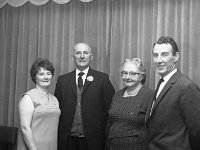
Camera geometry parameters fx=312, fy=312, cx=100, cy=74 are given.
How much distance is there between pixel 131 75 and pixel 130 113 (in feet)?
1.20

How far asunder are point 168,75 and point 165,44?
24cm

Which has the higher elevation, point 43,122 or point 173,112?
point 173,112

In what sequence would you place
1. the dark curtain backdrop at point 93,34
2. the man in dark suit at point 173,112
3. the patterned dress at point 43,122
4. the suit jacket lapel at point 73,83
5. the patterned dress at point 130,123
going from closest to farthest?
the man in dark suit at point 173,112 < the patterned dress at point 130,123 < the patterned dress at point 43,122 < the suit jacket lapel at point 73,83 < the dark curtain backdrop at point 93,34

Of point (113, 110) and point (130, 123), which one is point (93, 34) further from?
point (130, 123)

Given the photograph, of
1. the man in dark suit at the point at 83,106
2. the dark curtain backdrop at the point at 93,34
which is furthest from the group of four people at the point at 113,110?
the dark curtain backdrop at the point at 93,34

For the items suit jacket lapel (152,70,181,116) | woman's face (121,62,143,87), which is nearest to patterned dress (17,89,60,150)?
woman's face (121,62,143,87)

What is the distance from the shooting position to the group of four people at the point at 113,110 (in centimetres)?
226

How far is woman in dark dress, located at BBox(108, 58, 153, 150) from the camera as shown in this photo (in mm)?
2691

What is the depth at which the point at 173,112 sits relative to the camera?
2262mm

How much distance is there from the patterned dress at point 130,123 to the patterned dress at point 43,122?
0.53m

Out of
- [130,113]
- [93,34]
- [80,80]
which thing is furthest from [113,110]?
[93,34]

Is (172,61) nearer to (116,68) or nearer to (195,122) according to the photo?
(195,122)

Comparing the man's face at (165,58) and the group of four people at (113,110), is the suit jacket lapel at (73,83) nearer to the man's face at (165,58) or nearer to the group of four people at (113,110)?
the group of four people at (113,110)

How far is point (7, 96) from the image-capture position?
4.22 meters
